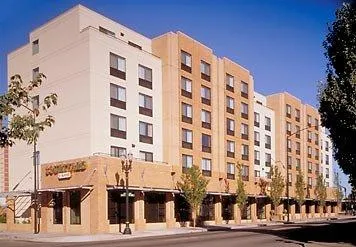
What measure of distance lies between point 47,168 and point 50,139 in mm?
5774

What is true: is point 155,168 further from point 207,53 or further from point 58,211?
point 207,53

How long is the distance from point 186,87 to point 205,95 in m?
4.17

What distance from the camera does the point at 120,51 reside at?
144 ft

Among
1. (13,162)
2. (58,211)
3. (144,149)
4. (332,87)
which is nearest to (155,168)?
(144,149)

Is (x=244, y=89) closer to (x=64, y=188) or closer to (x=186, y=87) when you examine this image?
(x=186, y=87)

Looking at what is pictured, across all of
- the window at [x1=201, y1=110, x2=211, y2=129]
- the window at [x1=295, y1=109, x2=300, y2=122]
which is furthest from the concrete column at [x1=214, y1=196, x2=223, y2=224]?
the window at [x1=295, y1=109, x2=300, y2=122]

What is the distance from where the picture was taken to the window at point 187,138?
49.9m

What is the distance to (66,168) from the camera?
37844 mm

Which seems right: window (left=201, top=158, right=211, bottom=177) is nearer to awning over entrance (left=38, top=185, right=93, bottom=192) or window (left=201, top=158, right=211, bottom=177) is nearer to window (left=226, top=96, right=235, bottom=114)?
window (left=226, top=96, right=235, bottom=114)

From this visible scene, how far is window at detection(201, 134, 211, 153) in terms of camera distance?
175 feet

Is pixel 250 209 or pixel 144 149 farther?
pixel 250 209

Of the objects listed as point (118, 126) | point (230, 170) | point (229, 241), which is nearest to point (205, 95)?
point (230, 170)

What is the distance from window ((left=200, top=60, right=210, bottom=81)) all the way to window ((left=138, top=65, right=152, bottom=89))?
8514 millimetres

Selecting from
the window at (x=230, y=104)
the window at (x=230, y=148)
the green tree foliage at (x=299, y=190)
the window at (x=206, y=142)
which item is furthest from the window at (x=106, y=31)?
the green tree foliage at (x=299, y=190)
